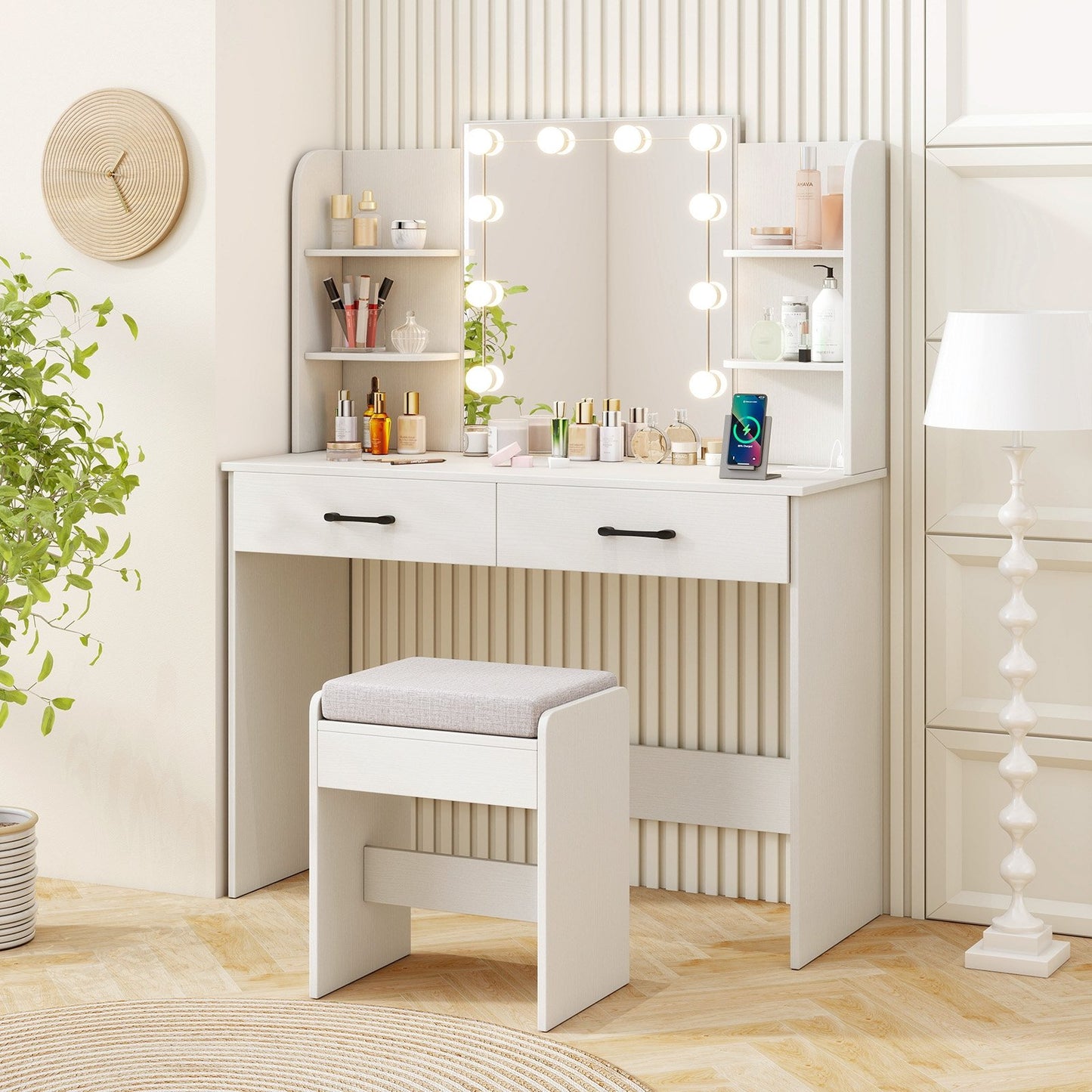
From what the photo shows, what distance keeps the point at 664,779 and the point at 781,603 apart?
44 centimetres

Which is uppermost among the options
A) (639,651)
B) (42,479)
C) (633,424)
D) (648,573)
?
(633,424)

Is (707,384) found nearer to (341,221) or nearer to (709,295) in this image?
(709,295)

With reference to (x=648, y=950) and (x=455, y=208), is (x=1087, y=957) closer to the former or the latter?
(x=648, y=950)

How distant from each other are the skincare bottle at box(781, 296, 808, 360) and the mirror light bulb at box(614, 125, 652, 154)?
451 millimetres

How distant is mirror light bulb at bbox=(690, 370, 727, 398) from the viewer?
11.4ft

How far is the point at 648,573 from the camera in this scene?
3.08 metres

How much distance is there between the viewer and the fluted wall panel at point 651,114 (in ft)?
10.9

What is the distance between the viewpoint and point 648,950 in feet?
10.6

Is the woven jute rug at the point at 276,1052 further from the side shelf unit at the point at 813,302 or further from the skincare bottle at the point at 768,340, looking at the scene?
the skincare bottle at the point at 768,340

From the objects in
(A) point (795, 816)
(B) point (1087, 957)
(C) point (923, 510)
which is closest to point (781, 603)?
(C) point (923, 510)

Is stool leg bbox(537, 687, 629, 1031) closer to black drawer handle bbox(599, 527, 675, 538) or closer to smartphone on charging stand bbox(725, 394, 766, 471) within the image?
black drawer handle bbox(599, 527, 675, 538)

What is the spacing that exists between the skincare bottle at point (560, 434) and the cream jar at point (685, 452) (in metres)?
0.24

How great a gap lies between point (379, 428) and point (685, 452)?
0.67 m

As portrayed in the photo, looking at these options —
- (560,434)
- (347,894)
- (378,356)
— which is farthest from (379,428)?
(347,894)
